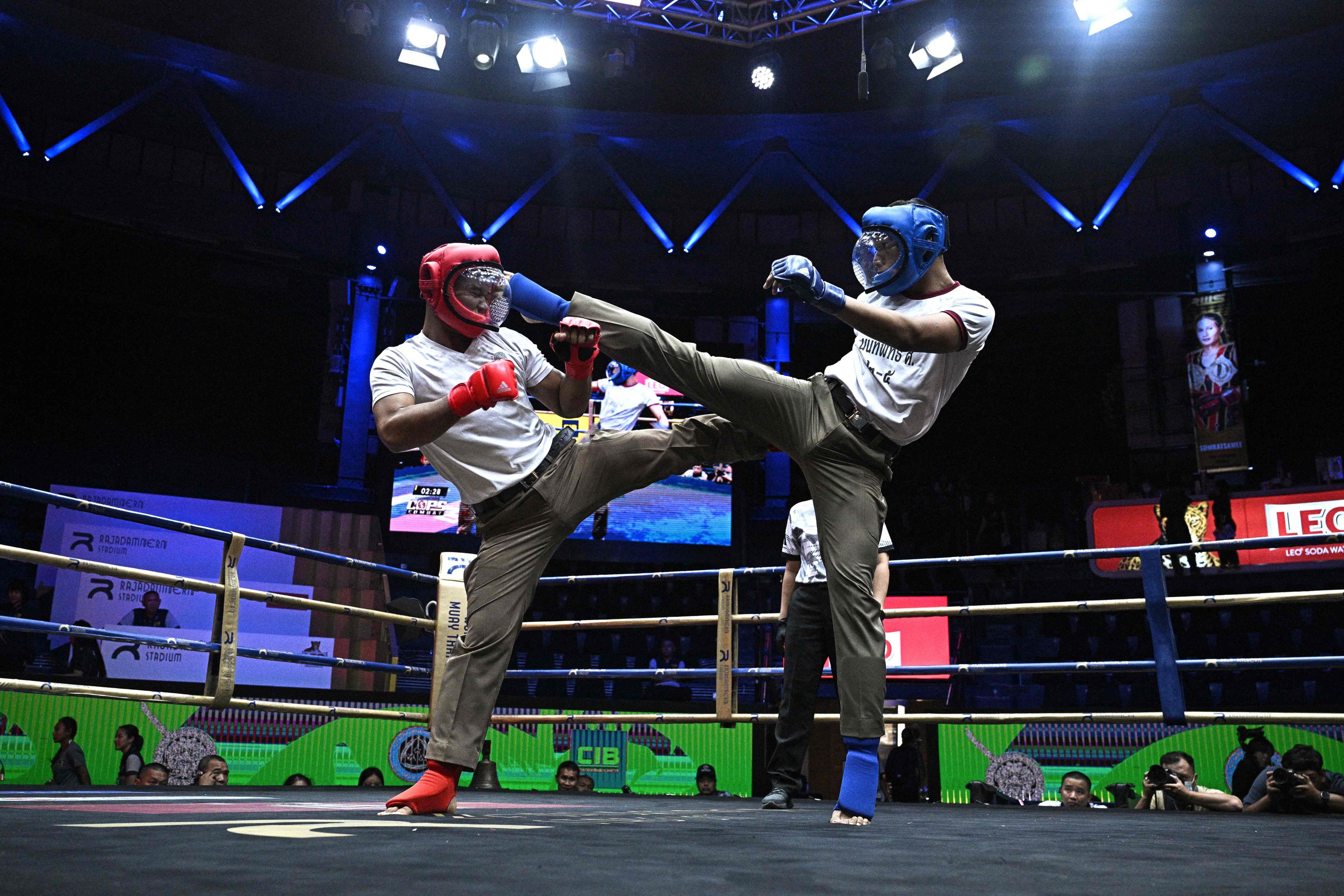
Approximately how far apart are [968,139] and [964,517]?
4.35 meters

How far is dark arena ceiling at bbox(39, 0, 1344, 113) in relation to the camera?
32.4ft

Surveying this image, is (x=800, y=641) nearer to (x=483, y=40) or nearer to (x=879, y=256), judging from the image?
(x=879, y=256)

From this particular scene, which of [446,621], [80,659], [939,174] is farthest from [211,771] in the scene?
[939,174]

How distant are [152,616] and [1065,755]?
291 inches

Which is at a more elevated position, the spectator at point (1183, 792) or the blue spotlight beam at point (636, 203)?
the blue spotlight beam at point (636, 203)

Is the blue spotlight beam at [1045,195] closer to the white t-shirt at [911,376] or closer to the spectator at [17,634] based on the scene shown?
the white t-shirt at [911,376]

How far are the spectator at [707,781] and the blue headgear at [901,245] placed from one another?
4457 millimetres

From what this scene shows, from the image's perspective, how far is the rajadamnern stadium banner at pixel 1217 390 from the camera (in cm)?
1018

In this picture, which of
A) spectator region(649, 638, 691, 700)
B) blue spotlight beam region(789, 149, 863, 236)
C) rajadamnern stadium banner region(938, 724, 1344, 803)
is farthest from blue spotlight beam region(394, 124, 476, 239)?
rajadamnern stadium banner region(938, 724, 1344, 803)

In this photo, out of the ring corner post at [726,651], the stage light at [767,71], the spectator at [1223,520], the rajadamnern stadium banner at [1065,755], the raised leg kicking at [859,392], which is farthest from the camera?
the stage light at [767,71]

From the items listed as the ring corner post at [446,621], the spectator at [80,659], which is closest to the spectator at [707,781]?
the ring corner post at [446,621]

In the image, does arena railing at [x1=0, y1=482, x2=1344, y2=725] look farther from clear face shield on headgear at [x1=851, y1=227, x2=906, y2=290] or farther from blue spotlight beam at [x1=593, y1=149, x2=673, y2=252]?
blue spotlight beam at [x1=593, y1=149, x2=673, y2=252]

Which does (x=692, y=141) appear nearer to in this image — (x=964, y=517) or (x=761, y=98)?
(x=761, y=98)

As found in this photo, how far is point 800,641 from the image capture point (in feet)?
10.7
